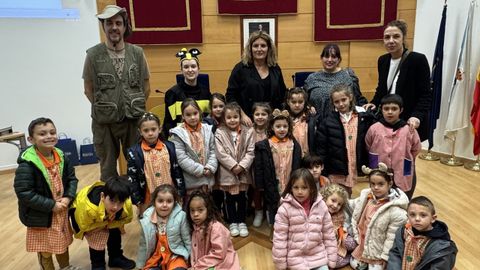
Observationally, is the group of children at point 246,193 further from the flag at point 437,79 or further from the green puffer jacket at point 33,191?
the flag at point 437,79

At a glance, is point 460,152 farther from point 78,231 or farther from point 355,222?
point 78,231

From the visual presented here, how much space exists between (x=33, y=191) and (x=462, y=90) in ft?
14.2

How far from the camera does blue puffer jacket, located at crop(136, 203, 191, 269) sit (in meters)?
1.98

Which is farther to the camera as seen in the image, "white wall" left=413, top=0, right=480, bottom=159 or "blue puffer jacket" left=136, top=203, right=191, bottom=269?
"white wall" left=413, top=0, right=480, bottom=159

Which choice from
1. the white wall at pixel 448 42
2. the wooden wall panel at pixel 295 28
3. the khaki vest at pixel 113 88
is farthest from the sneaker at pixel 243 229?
the white wall at pixel 448 42

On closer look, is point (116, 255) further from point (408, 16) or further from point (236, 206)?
point (408, 16)

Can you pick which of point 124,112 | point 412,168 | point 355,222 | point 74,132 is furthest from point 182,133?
point 74,132

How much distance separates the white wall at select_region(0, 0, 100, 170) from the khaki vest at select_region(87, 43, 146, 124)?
2.46m

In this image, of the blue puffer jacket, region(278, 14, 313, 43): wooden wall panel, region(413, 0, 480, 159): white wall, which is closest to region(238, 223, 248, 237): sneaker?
the blue puffer jacket

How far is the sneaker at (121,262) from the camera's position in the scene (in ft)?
7.27

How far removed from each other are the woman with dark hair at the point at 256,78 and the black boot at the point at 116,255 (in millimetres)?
1178

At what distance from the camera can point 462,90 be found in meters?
4.07

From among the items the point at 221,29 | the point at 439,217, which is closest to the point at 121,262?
the point at 439,217

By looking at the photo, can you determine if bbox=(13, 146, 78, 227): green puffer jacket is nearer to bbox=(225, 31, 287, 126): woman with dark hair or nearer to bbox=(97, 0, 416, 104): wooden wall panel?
bbox=(225, 31, 287, 126): woman with dark hair
